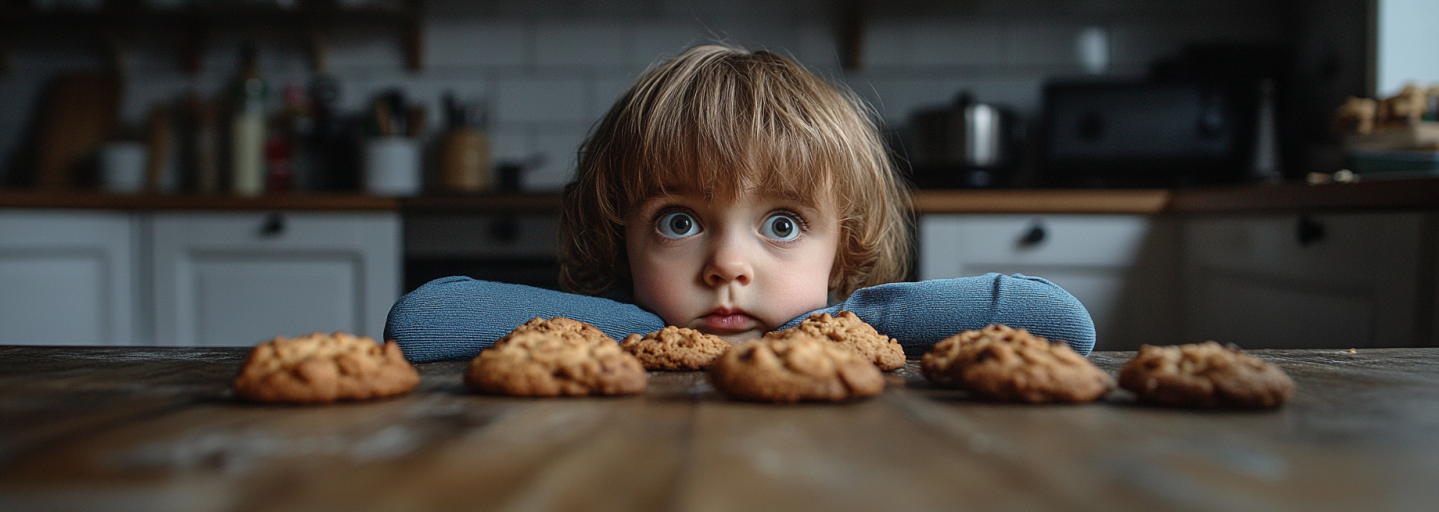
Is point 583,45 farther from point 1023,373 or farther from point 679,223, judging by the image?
point 1023,373

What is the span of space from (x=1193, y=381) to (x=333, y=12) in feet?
8.47

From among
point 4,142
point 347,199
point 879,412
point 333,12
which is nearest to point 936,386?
point 879,412

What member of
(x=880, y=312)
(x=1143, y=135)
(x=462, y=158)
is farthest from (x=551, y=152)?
(x=880, y=312)

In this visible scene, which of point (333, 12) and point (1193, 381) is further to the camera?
point (333, 12)

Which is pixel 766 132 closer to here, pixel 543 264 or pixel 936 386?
pixel 936 386

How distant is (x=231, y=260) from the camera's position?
2039 mm

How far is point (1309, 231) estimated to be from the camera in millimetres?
1461

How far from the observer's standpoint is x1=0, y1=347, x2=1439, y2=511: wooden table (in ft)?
0.90

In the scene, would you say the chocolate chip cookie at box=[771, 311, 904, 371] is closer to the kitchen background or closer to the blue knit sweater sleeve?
the blue knit sweater sleeve

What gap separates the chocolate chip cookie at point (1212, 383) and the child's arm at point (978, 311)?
23cm

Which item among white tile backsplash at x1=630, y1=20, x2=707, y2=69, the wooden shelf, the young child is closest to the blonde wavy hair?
the young child

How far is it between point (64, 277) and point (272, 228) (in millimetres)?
486

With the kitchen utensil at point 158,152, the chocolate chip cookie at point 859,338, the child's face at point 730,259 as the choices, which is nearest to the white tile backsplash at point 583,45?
the kitchen utensil at point 158,152

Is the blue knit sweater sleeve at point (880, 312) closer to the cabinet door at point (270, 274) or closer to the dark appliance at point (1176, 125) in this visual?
the cabinet door at point (270, 274)
